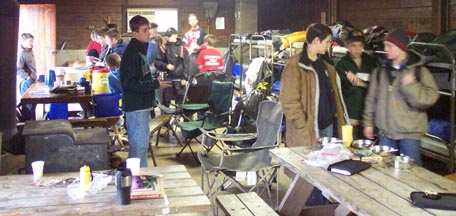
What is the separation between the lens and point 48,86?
22.0 ft

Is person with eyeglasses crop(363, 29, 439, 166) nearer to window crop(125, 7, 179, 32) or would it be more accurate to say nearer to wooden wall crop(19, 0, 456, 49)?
wooden wall crop(19, 0, 456, 49)

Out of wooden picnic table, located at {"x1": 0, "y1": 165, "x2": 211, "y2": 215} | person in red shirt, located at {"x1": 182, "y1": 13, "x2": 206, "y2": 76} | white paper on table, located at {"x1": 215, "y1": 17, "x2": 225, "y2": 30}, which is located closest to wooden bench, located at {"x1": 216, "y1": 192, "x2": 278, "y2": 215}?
wooden picnic table, located at {"x1": 0, "y1": 165, "x2": 211, "y2": 215}

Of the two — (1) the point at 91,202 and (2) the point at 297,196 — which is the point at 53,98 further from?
(1) the point at 91,202

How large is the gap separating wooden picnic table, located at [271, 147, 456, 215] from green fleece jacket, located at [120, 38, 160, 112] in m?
1.66

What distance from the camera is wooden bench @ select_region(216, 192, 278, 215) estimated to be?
11.0ft

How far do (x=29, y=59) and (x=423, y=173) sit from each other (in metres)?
6.61

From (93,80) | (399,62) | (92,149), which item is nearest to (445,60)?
(399,62)

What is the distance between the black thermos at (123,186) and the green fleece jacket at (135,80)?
6.64 ft

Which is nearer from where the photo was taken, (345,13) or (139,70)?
(139,70)

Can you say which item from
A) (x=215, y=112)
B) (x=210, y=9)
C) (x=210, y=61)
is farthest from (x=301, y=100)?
(x=210, y=9)

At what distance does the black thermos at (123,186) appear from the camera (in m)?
2.52

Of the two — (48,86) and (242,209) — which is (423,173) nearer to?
(242,209)

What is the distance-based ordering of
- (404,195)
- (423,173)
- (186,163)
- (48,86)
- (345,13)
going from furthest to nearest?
(345,13)
(48,86)
(186,163)
(423,173)
(404,195)

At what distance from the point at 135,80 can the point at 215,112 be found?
2042 mm
